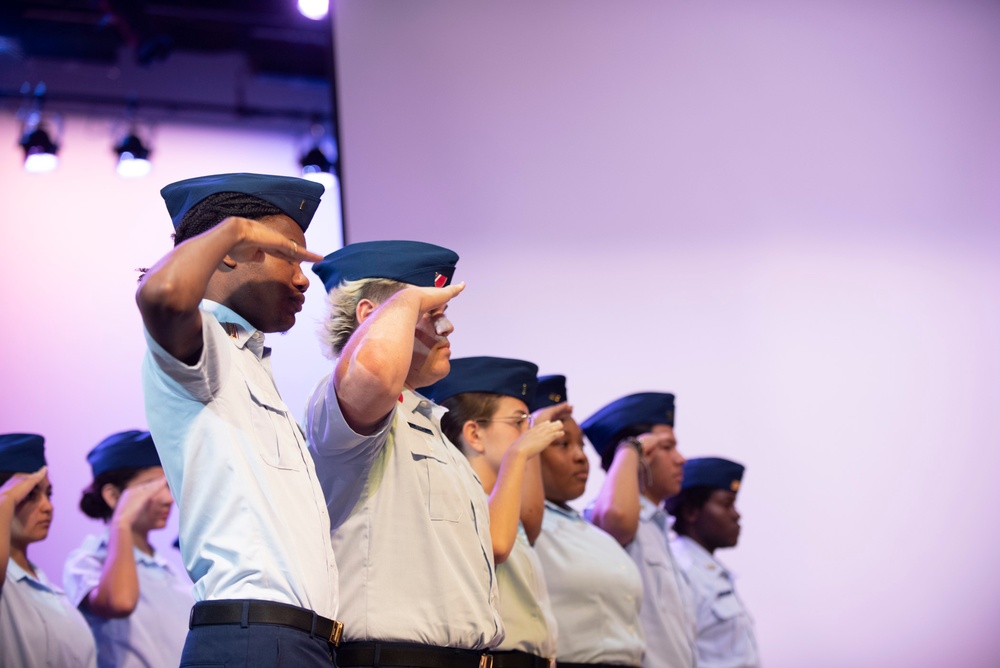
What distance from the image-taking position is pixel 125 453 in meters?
3.63

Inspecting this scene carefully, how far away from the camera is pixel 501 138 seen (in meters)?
4.43

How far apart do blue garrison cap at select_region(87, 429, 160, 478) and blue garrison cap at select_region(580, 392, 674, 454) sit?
154 cm

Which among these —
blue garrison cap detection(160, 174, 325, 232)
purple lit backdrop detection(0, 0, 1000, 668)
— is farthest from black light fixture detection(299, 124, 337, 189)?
blue garrison cap detection(160, 174, 325, 232)

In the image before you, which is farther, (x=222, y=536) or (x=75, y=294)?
(x=75, y=294)

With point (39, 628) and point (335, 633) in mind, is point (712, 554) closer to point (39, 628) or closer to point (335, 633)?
point (39, 628)

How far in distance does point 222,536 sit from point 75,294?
292cm

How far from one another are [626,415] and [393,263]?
1871 mm

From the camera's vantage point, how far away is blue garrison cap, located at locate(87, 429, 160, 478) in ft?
11.9

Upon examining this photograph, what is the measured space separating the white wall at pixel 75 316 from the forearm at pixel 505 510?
1632 mm

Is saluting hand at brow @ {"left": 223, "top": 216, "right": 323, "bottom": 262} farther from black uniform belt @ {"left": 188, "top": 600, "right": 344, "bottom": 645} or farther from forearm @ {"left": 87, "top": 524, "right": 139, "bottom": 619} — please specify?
forearm @ {"left": 87, "top": 524, "right": 139, "bottom": 619}

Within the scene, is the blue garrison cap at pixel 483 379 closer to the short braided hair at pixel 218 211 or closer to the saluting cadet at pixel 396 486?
the saluting cadet at pixel 396 486

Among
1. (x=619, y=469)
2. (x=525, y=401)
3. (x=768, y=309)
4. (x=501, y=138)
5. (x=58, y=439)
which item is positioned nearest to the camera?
(x=525, y=401)


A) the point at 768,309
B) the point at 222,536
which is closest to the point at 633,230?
the point at 768,309

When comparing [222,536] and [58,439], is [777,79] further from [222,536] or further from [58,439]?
[222,536]
